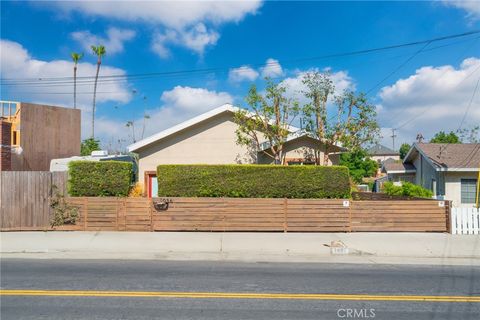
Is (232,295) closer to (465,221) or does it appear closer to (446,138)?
(465,221)

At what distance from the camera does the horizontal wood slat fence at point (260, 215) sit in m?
14.3

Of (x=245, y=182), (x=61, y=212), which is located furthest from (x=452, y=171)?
(x=61, y=212)

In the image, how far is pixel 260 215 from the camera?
14406mm

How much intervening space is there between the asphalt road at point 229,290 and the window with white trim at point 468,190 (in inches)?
571

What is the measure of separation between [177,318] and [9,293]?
3.36m

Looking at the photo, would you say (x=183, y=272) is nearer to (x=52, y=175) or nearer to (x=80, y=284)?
(x=80, y=284)

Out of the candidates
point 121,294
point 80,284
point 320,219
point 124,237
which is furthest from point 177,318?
point 320,219

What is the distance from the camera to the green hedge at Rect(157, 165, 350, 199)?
15.7 m

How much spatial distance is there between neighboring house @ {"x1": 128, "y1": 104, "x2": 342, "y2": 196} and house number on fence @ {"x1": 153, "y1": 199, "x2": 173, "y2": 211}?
609 cm

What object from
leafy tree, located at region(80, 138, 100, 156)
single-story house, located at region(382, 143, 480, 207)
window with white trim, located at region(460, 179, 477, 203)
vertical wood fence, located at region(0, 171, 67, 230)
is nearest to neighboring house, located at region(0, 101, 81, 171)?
vertical wood fence, located at region(0, 171, 67, 230)

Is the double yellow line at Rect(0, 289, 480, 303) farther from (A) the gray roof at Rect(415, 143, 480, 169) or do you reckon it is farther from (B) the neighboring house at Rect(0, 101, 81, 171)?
(A) the gray roof at Rect(415, 143, 480, 169)

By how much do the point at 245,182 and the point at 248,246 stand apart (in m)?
4.04

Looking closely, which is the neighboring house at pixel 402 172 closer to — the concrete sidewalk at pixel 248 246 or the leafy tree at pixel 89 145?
the concrete sidewalk at pixel 248 246

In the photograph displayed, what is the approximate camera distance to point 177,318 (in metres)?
5.66
